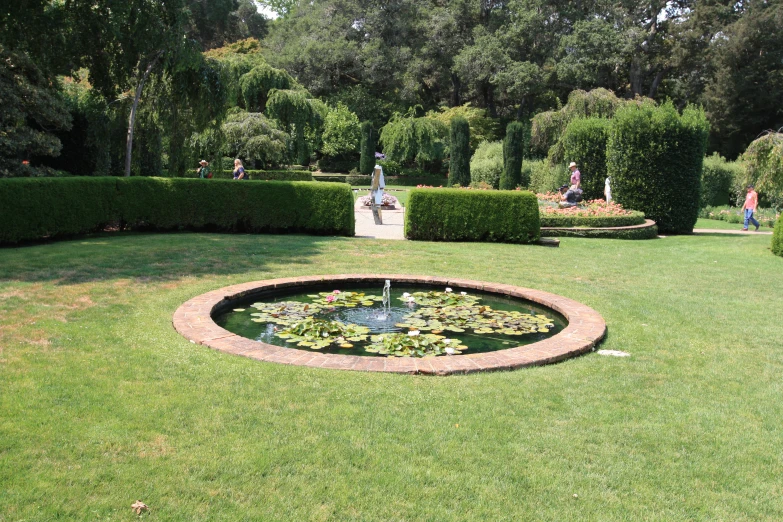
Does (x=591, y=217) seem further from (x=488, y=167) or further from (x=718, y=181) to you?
(x=488, y=167)

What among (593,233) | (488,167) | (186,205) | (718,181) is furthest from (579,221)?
(488,167)

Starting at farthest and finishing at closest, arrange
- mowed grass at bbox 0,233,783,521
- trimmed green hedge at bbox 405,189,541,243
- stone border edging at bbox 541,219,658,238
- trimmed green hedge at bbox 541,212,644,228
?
trimmed green hedge at bbox 541,212,644,228 < stone border edging at bbox 541,219,658,238 < trimmed green hedge at bbox 405,189,541,243 < mowed grass at bbox 0,233,783,521

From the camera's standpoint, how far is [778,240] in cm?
1257

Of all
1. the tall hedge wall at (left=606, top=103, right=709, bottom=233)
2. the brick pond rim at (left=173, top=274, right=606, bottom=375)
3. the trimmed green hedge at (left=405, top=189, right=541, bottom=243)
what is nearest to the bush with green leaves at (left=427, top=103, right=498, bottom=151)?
the tall hedge wall at (left=606, top=103, right=709, bottom=233)

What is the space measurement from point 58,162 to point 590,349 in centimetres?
1584

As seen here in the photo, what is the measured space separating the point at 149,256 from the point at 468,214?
21.5ft

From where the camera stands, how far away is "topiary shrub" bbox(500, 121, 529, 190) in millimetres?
28094

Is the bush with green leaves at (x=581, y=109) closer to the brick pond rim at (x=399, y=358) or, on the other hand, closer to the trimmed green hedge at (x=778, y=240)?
the trimmed green hedge at (x=778, y=240)

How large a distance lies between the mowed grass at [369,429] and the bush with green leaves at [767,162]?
438 inches

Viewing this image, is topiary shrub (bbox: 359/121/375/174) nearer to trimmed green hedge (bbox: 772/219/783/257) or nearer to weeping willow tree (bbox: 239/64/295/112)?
weeping willow tree (bbox: 239/64/295/112)

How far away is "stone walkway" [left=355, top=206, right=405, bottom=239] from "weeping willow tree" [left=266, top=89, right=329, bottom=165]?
13.2 metres

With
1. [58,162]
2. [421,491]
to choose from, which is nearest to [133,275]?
[421,491]

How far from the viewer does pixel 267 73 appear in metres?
32.4

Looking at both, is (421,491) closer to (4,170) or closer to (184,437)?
(184,437)
